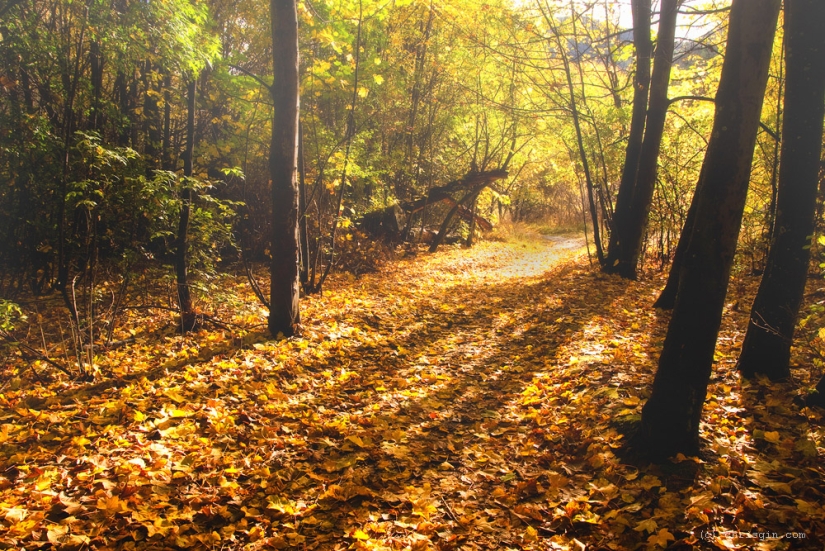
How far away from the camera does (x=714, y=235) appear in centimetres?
310

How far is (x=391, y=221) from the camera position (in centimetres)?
1491

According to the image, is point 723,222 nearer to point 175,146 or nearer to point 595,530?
point 595,530

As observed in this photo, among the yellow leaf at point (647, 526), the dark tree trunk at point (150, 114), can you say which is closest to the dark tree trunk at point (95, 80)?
the dark tree trunk at point (150, 114)

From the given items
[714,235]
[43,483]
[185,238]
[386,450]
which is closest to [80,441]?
[43,483]

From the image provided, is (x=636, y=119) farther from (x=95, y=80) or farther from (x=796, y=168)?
(x=95, y=80)

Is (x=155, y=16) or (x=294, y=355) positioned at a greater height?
(x=155, y=16)

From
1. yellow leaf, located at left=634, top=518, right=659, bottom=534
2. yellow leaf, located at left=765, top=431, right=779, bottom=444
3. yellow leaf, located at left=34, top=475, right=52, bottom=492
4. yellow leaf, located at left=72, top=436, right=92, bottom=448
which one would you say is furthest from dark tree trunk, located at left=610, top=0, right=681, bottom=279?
yellow leaf, located at left=34, top=475, right=52, bottom=492

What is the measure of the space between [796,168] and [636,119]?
20.1 feet

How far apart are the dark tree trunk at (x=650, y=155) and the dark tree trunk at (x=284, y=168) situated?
21.4 ft

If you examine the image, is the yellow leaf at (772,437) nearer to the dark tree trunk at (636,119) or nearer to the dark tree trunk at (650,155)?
the dark tree trunk at (650,155)

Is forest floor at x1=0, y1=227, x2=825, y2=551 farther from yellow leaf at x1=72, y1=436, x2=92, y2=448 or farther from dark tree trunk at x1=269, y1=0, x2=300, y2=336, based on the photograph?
dark tree trunk at x1=269, y1=0, x2=300, y2=336

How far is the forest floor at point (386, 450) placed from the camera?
9.53 feet

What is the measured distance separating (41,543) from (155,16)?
18.8ft

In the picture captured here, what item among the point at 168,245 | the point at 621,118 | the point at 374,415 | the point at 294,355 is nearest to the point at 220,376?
the point at 294,355
